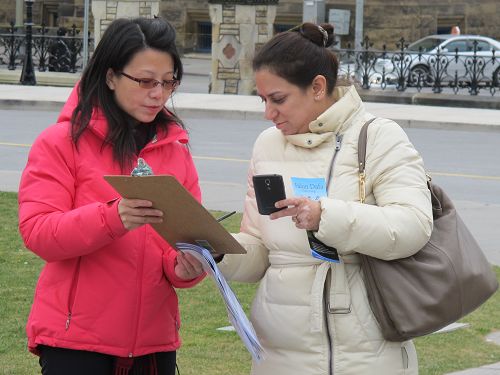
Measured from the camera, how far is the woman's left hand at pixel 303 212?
3426 millimetres

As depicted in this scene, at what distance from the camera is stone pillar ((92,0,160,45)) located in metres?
30.1

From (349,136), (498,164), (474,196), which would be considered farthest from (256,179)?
(498,164)

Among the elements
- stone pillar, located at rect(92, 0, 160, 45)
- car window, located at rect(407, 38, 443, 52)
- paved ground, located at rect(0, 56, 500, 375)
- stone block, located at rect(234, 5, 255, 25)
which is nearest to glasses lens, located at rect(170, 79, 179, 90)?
paved ground, located at rect(0, 56, 500, 375)

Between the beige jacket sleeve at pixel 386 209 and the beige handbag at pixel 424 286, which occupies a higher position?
the beige jacket sleeve at pixel 386 209

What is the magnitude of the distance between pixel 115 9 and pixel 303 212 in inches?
1081

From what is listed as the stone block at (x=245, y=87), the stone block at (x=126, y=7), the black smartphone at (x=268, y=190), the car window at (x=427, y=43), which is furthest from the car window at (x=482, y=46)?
the black smartphone at (x=268, y=190)

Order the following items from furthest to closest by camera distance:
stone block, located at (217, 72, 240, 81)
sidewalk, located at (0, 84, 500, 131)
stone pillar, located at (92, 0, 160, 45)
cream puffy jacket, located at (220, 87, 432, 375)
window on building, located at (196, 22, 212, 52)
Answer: window on building, located at (196, 22, 212, 52)
stone pillar, located at (92, 0, 160, 45)
stone block, located at (217, 72, 240, 81)
sidewalk, located at (0, 84, 500, 131)
cream puffy jacket, located at (220, 87, 432, 375)

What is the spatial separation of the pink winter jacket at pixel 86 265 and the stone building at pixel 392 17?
40752 millimetres

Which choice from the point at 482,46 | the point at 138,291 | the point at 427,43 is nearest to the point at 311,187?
the point at 138,291

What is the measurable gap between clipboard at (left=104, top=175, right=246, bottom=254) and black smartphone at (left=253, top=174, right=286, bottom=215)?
0.50ft

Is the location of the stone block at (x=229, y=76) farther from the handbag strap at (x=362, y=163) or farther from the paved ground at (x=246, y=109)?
the handbag strap at (x=362, y=163)

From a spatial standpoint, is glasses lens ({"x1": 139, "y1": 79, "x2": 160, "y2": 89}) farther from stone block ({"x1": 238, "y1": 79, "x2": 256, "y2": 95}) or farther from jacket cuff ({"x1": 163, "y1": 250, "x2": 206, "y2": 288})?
stone block ({"x1": 238, "y1": 79, "x2": 256, "y2": 95})

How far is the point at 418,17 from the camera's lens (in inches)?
1768

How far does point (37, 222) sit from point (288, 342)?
0.84 meters
